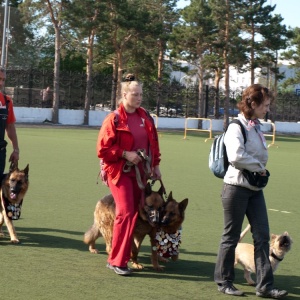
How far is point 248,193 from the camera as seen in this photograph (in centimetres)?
649

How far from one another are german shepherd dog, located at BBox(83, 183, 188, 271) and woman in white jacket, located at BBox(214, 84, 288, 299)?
31.2 inches

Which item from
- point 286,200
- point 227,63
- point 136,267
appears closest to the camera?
point 136,267

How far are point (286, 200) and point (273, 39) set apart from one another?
144 feet

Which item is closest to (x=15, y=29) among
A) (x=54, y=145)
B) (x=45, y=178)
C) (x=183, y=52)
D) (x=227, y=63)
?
(x=183, y=52)

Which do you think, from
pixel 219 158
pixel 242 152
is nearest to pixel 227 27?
pixel 219 158

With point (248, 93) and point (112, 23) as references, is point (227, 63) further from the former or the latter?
point (248, 93)

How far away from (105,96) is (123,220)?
4467cm

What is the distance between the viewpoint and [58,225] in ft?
32.2

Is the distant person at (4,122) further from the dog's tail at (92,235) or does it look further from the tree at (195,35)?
the tree at (195,35)

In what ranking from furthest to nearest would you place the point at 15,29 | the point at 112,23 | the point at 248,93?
the point at 15,29 < the point at 112,23 < the point at 248,93

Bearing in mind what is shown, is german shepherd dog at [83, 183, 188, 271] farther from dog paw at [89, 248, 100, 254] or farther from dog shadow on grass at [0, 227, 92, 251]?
dog shadow on grass at [0, 227, 92, 251]

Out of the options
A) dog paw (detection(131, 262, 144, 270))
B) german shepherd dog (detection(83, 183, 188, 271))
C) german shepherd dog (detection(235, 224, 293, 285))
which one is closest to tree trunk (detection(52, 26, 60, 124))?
german shepherd dog (detection(83, 183, 188, 271))

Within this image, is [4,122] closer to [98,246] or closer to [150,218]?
[98,246]

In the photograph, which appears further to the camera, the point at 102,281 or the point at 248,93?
the point at 102,281
